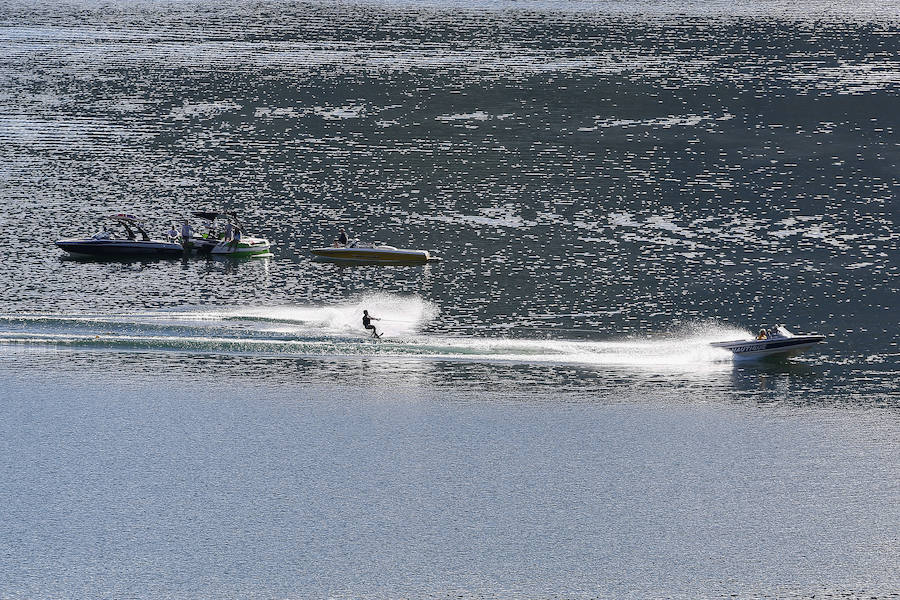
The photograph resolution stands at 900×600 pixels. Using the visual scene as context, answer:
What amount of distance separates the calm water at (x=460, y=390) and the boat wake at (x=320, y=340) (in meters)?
0.23

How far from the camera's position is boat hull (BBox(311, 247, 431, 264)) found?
99062mm

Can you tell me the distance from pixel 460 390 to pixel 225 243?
124 feet

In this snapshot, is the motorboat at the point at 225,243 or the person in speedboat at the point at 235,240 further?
the motorboat at the point at 225,243

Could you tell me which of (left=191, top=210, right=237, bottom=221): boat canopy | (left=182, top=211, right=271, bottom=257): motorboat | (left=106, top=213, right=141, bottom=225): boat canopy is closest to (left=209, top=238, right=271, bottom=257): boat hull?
(left=182, top=211, right=271, bottom=257): motorboat

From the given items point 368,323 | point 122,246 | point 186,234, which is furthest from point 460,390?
point 122,246

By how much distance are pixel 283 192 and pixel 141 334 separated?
47.6 metres

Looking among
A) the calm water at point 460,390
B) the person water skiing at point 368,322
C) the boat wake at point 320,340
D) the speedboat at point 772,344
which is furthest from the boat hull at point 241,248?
the speedboat at point 772,344

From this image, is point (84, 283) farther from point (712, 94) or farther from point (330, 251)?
point (712, 94)

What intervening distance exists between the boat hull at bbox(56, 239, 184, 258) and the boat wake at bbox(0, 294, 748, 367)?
61.9 feet

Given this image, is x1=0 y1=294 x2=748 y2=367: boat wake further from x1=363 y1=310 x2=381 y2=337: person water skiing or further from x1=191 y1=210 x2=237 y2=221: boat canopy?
x1=191 y1=210 x2=237 y2=221: boat canopy

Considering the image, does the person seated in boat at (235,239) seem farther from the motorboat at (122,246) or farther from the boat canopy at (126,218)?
the boat canopy at (126,218)

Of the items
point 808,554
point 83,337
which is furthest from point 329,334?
point 808,554

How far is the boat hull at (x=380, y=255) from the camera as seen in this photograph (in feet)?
325

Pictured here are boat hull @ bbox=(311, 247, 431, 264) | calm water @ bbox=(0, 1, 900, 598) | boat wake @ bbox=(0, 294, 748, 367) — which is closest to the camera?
calm water @ bbox=(0, 1, 900, 598)
